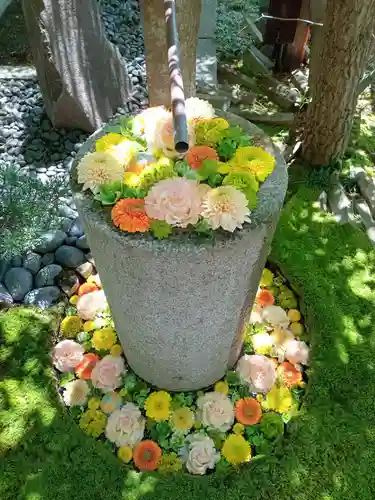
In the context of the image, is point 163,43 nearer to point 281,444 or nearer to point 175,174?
point 175,174

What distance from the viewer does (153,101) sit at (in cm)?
343

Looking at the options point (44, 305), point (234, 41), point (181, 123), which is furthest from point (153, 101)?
point (234, 41)

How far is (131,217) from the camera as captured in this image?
195 cm

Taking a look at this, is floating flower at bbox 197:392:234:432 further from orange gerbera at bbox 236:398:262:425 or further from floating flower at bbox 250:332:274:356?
floating flower at bbox 250:332:274:356

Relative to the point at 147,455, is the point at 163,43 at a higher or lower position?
higher

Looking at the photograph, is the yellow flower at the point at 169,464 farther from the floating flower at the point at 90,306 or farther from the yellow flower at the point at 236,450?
the floating flower at the point at 90,306

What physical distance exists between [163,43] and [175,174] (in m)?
1.41

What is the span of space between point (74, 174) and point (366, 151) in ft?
10.4

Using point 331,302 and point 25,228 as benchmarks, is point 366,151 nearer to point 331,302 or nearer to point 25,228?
point 331,302

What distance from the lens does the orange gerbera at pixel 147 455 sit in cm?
267

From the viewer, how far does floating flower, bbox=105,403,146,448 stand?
2740 millimetres

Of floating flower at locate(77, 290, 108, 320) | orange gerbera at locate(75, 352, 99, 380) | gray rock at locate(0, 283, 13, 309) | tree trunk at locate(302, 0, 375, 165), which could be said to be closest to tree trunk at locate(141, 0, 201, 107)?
tree trunk at locate(302, 0, 375, 165)

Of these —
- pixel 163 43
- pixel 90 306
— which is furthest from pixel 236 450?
pixel 163 43

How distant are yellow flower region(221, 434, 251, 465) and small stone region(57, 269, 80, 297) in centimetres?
139
